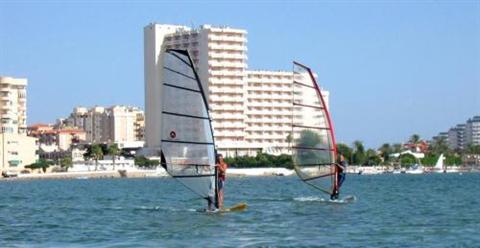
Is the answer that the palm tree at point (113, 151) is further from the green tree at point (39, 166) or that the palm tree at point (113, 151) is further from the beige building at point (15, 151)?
the beige building at point (15, 151)

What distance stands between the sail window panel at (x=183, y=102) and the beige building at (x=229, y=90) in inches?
5477

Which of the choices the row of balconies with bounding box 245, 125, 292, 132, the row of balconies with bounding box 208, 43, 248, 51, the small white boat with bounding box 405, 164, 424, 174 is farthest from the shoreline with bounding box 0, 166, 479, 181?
the small white boat with bounding box 405, 164, 424, 174

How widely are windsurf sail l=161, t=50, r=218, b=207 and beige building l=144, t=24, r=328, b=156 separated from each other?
456ft

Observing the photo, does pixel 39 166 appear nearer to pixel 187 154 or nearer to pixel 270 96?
pixel 270 96

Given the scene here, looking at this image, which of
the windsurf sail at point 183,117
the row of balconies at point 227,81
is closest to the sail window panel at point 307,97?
the windsurf sail at point 183,117

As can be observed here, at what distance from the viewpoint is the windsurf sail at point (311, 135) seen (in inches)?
1550

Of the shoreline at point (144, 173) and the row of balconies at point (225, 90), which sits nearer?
the shoreline at point (144, 173)

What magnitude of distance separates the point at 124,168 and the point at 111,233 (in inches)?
5526

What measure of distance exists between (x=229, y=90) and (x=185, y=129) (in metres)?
142

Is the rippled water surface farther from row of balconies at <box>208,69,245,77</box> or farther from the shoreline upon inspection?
row of balconies at <box>208,69,245,77</box>

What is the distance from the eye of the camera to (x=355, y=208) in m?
37.2

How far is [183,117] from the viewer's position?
32125 mm

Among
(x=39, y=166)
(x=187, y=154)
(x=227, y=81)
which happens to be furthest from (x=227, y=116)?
(x=187, y=154)

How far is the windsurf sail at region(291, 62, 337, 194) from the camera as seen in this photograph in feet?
129
